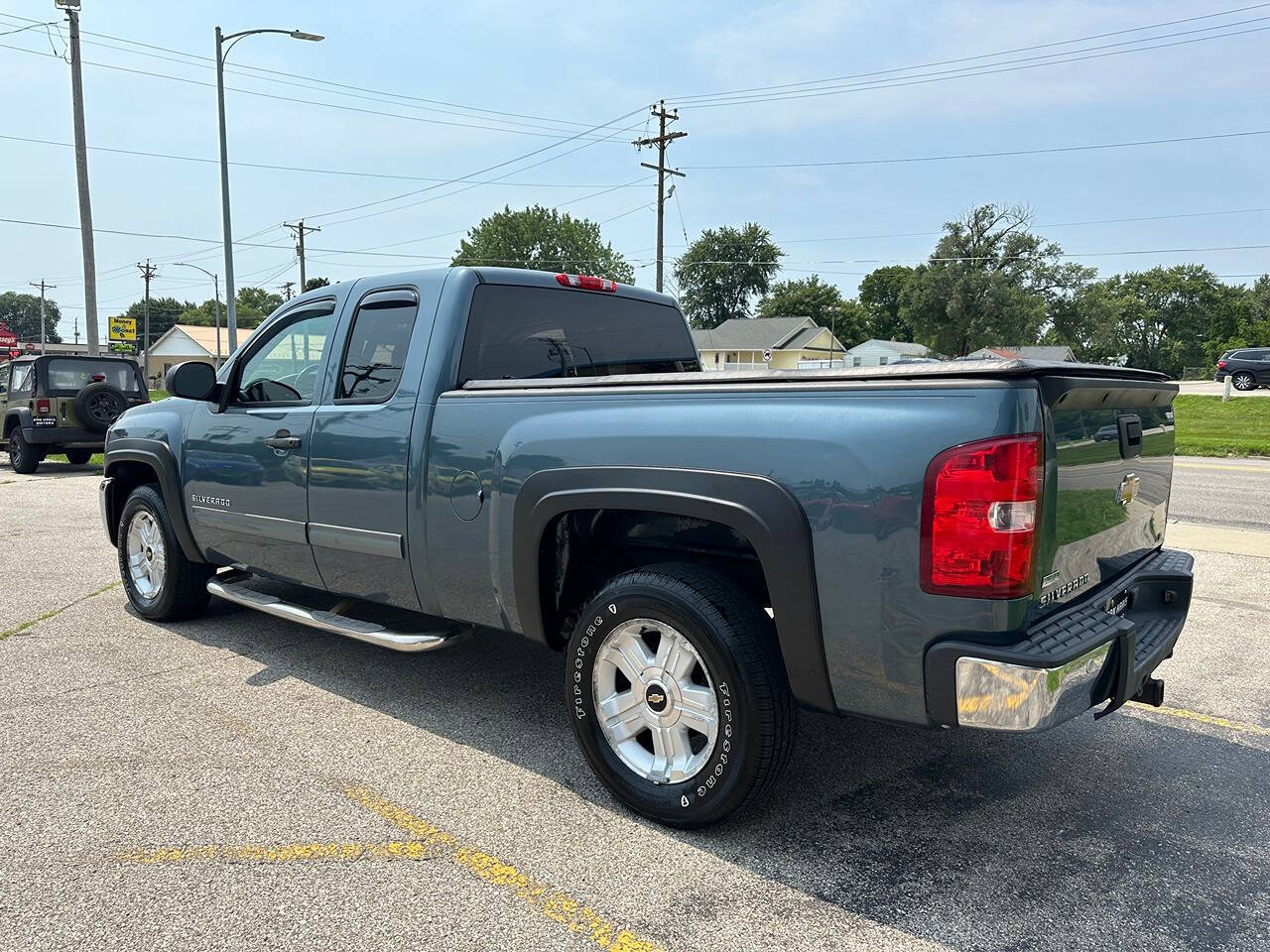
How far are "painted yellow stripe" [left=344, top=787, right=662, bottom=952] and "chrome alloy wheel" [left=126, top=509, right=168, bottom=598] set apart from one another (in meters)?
3.01

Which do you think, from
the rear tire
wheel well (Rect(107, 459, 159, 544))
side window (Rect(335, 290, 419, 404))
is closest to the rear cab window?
side window (Rect(335, 290, 419, 404))

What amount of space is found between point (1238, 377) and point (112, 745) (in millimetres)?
39436

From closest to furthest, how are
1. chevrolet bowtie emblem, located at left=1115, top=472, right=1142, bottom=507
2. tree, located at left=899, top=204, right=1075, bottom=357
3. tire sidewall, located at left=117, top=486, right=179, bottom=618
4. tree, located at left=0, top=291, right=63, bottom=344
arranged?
chevrolet bowtie emblem, located at left=1115, top=472, right=1142, bottom=507, tire sidewall, located at left=117, top=486, right=179, bottom=618, tree, located at left=899, top=204, right=1075, bottom=357, tree, located at left=0, top=291, right=63, bottom=344

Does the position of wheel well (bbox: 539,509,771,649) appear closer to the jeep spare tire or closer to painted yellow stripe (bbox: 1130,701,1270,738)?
painted yellow stripe (bbox: 1130,701,1270,738)

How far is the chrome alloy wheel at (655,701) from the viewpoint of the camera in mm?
3047

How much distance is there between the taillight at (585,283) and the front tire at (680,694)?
5.98 ft

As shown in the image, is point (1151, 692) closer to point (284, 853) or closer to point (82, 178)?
point (284, 853)

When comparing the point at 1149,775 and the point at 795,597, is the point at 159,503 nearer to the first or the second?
the point at 795,597

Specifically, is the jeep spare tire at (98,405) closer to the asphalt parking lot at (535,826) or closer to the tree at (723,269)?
the asphalt parking lot at (535,826)

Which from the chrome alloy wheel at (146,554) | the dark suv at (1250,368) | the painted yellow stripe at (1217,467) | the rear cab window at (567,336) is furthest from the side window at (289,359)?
the dark suv at (1250,368)

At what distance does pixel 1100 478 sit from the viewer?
2.98 metres

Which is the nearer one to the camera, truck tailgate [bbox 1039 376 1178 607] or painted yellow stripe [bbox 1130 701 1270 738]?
truck tailgate [bbox 1039 376 1178 607]

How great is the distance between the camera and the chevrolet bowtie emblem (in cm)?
319

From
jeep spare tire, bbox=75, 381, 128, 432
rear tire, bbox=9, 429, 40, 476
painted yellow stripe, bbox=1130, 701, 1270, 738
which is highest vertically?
jeep spare tire, bbox=75, 381, 128, 432
